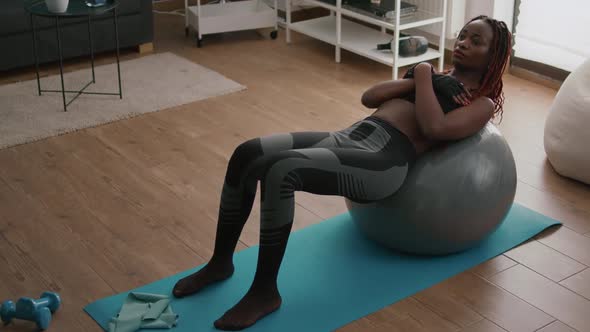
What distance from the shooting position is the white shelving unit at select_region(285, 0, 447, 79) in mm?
4395

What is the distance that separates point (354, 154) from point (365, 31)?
259 cm

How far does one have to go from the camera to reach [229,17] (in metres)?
5.04

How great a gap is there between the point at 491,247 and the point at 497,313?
15.1 inches

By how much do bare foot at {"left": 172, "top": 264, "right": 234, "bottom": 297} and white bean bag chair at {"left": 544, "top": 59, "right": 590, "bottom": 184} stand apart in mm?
1465

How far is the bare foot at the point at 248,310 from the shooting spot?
2.37m

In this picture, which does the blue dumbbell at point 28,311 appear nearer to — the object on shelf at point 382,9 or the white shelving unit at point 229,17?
the object on shelf at point 382,9

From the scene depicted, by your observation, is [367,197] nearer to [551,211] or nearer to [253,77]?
[551,211]

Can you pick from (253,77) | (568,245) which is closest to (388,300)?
(568,245)

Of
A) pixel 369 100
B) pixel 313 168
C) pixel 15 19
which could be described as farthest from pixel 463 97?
pixel 15 19

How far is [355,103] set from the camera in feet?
13.7

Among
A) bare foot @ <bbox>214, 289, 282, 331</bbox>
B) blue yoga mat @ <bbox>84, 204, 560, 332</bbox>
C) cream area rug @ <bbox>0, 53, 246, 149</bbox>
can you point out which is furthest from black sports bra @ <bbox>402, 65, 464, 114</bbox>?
cream area rug @ <bbox>0, 53, 246, 149</bbox>

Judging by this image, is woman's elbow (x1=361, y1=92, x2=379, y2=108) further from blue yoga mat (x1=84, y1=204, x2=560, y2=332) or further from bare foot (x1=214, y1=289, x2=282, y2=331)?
bare foot (x1=214, y1=289, x2=282, y2=331)

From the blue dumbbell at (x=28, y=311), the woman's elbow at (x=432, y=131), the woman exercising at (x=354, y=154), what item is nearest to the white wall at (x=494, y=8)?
the woman exercising at (x=354, y=154)

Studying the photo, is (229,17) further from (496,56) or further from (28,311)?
(28,311)
